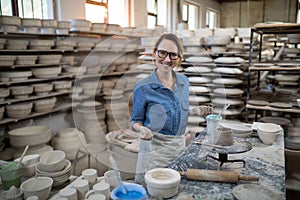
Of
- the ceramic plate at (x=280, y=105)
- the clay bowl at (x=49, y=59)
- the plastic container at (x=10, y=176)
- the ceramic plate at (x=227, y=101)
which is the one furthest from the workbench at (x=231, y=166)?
the clay bowl at (x=49, y=59)

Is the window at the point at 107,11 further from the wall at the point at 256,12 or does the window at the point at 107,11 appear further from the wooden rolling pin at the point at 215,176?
the wall at the point at 256,12

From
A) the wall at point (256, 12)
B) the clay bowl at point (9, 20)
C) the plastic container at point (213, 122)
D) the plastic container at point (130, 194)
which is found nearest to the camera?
the plastic container at point (130, 194)

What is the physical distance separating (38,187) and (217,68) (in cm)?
267

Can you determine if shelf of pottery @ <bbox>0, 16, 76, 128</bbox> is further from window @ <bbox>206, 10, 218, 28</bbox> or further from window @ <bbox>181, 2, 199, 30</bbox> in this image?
window @ <bbox>206, 10, 218, 28</bbox>

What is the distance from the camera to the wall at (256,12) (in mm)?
8473

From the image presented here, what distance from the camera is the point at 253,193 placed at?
39.9 inches

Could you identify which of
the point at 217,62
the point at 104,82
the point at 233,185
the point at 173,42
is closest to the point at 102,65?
the point at 104,82

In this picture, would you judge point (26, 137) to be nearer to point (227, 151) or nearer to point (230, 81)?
point (227, 151)

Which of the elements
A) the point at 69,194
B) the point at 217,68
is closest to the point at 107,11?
the point at 217,68

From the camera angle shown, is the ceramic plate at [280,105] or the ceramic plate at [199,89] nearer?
the ceramic plate at [280,105]

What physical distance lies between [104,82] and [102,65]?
25 centimetres

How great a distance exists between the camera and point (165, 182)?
0.99 m

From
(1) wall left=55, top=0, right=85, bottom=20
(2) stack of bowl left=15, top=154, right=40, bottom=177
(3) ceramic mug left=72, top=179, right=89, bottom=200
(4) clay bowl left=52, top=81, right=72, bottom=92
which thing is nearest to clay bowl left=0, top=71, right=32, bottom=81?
(4) clay bowl left=52, top=81, right=72, bottom=92

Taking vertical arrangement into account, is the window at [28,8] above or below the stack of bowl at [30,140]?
above
